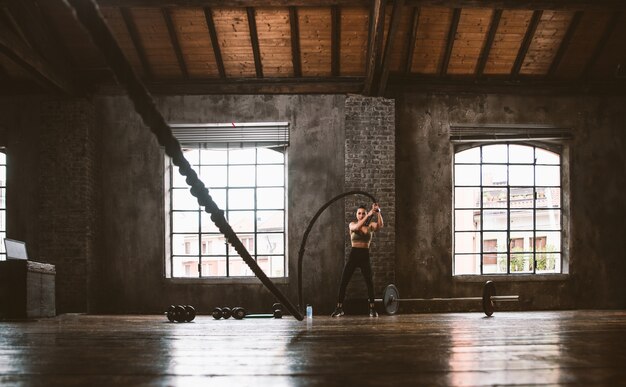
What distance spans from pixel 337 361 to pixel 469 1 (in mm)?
5480

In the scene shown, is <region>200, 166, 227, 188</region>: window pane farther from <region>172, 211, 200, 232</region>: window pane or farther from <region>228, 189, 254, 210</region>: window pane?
<region>172, 211, 200, 232</region>: window pane

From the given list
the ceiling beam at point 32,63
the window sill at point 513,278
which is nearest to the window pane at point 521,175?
the window sill at point 513,278

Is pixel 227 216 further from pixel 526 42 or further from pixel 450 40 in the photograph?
pixel 526 42

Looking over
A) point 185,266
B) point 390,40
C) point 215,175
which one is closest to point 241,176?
point 215,175

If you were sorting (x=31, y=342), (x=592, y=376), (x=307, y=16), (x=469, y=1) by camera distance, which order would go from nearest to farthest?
(x=592, y=376) < (x=31, y=342) < (x=469, y=1) < (x=307, y=16)

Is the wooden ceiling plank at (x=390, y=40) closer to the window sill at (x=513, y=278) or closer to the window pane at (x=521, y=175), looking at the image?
the window pane at (x=521, y=175)

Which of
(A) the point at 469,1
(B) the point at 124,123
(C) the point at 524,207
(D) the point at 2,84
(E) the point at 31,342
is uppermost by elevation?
(A) the point at 469,1

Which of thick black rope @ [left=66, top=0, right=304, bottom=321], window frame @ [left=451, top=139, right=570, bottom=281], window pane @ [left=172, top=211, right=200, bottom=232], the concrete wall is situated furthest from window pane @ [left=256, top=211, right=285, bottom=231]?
thick black rope @ [left=66, top=0, right=304, bottom=321]

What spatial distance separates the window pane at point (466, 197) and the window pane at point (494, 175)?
0.81ft

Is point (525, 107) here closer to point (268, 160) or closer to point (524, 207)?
point (524, 207)

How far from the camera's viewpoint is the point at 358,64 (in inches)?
331

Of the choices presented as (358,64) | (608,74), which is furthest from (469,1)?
(608,74)

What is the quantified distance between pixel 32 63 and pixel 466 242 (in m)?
6.51

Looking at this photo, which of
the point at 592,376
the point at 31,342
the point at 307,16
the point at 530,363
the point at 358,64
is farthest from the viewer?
the point at 358,64
